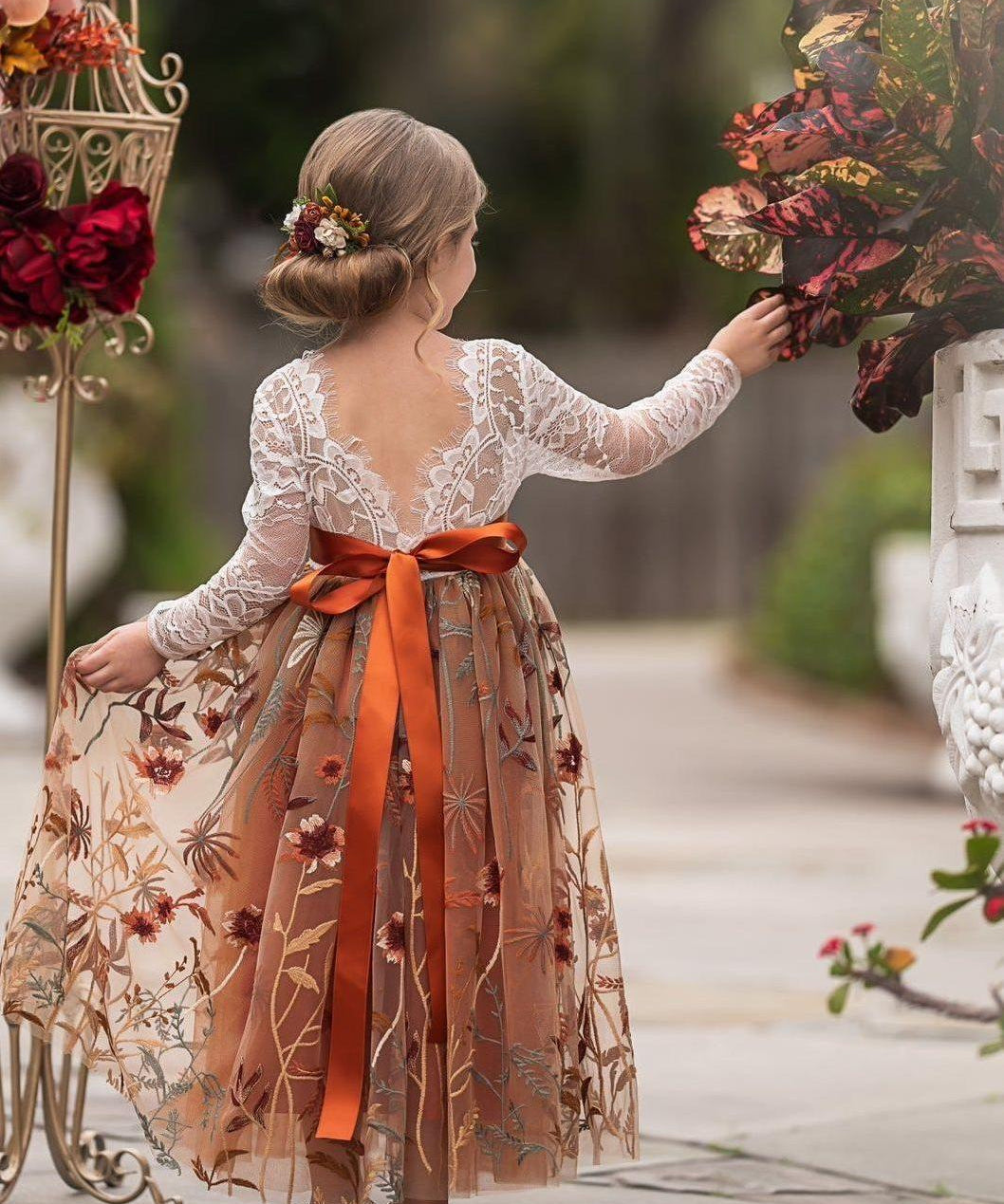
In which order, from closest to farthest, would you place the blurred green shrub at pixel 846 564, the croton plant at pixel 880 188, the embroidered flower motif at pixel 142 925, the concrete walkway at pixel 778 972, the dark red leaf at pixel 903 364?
the croton plant at pixel 880 188 → the dark red leaf at pixel 903 364 → the embroidered flower motif at pixel 142 925 → the concrete walkway at pixel 778 972 → the blurred green shrub at pixel 846 564

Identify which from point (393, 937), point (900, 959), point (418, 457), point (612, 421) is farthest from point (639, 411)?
point (900, 959)

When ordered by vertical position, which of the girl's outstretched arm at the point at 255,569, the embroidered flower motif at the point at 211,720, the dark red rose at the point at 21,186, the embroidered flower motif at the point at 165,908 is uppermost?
the dark red rose at the point at 21,186

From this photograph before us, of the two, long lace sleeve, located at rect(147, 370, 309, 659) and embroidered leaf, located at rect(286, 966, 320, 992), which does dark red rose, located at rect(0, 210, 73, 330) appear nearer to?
long lace sleeve, located at rect(147, 370, 309, 659)

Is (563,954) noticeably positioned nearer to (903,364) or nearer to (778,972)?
(903,364)

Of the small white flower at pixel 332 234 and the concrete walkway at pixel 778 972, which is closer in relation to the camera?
the small white flower at pixel 332 234

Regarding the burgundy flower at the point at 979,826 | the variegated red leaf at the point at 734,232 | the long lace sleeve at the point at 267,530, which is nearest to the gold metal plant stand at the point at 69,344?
the long lace sleeve at the point at 267,530

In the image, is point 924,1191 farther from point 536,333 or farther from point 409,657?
point 536,333

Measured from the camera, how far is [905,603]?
7.89 m

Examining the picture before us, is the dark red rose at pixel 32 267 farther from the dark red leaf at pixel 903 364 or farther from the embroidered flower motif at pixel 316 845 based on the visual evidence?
the dark red leaf at pixel 903 364

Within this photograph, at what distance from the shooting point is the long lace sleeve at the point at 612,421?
2.63m

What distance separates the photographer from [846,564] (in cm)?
1034

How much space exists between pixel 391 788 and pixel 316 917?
0.19 m

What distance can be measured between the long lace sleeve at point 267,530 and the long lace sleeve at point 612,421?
313 millimetres

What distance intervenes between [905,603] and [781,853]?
1664mm
